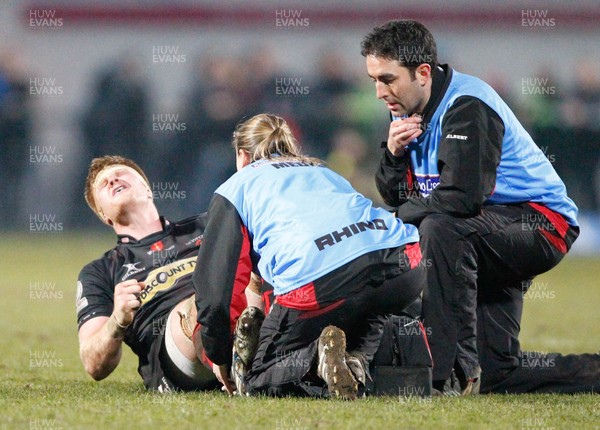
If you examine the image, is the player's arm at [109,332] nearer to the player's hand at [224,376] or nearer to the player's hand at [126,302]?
the player's hand at [126,302]

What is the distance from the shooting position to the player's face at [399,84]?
5.86 meters

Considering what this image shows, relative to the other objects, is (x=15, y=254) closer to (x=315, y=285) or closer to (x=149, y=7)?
(x=149, y=7)

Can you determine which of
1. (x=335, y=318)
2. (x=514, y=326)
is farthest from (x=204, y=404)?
(x=514, y=326)

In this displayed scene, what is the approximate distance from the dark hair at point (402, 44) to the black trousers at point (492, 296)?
2.79 ft

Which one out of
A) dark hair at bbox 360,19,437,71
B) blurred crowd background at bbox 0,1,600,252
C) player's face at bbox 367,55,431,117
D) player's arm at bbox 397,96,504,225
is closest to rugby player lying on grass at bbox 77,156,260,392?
player's arm at bbox 397,96,504,225

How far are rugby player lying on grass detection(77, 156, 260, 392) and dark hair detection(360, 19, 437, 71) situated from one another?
145 cm

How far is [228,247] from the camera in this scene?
519cm

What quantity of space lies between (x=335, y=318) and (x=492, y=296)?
56.0 inches

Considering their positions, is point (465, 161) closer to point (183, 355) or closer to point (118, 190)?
point (183, 355)

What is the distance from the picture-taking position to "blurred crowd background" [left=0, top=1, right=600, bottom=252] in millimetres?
17203

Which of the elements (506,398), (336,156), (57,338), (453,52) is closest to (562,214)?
(506,398)

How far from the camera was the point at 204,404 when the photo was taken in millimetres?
5016

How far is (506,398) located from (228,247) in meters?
1.66

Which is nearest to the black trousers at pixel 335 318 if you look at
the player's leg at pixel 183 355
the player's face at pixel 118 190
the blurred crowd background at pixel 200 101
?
the player's leg at pixel 183 355
